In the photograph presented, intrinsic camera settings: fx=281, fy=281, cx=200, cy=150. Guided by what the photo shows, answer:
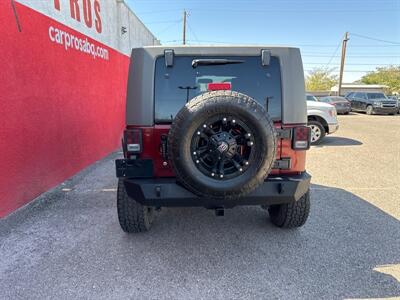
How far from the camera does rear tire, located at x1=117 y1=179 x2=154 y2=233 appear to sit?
3.04 meters

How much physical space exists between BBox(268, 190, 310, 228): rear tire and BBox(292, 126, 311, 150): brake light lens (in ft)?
2.12

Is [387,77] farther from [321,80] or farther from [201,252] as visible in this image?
[201,252]

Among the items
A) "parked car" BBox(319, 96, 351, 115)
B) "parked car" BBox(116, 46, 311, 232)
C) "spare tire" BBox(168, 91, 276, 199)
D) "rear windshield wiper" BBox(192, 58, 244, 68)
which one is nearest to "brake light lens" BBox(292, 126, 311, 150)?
"parked car" BBox(116, 46, 311, 232)

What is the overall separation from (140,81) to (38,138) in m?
2.65

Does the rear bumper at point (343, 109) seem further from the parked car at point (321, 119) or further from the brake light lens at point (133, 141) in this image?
the brake light lens at point (133, 141)

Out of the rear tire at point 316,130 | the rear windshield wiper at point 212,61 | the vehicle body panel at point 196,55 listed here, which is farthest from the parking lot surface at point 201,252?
the rear tire at point 316,130

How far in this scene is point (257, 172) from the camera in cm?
235

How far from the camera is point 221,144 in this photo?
2.33m

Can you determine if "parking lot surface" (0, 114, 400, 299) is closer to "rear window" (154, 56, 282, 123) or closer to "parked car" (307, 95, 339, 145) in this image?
"rear window" (154, 56, 282, 123)

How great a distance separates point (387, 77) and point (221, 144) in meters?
68.5

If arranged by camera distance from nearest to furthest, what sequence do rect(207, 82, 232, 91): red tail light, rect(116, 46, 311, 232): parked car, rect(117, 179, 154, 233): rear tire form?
1. rect(116, 46, 311, 232): parked car
2. rect(207, 82, 232, 91): red tail light
3. rect(117, 179, 154, 233): rear tire

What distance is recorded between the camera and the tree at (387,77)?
2046 inches

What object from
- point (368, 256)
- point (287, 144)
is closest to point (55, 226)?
point (287, 144)

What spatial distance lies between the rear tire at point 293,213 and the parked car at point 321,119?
19.7ft
